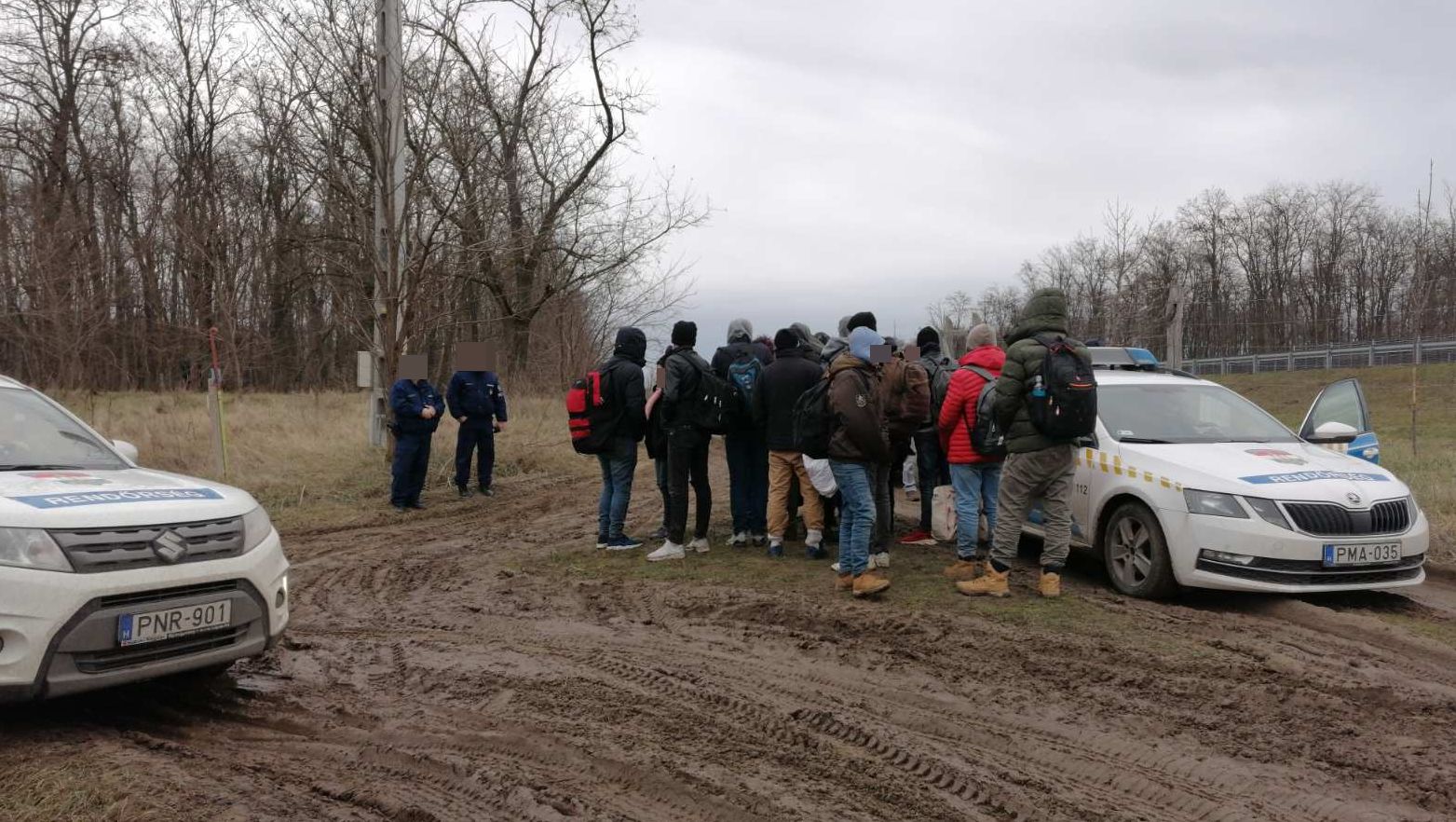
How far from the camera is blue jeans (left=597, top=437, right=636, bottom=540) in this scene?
8516 mm

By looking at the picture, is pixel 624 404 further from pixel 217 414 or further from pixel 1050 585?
pixel 217 414

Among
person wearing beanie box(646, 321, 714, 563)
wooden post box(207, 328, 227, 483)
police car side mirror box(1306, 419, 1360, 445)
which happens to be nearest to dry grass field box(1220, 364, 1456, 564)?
police car side mirror box(1306, 419, 1360, 445)

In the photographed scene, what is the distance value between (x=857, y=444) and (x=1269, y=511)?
9.20 feet

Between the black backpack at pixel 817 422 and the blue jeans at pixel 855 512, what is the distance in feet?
0.55

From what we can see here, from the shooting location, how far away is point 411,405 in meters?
10.9

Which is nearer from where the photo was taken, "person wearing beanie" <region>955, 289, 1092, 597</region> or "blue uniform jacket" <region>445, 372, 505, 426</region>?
"person wearing beanie" <region>955, 289, 1092, 597</region>

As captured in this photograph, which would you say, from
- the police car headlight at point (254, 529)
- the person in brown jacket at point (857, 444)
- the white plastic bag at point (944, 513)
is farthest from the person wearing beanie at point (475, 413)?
the police car headlight at point (254, 529)

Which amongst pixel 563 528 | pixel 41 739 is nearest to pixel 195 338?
pixel 563 528

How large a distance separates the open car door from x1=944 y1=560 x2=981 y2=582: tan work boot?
3383 mm

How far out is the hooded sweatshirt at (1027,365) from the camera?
6.59 m

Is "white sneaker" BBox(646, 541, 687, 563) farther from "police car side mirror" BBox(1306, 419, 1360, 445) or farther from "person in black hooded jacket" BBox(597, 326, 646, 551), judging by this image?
"police car side mirror" BBox(1306, 419, 1360, 445)

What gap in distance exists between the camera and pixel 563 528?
10.4 m

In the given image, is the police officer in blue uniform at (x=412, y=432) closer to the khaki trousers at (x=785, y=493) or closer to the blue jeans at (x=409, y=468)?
the blue jeans at (x=409, y=468)

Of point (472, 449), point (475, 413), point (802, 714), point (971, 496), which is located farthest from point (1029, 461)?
point (472, 449)
